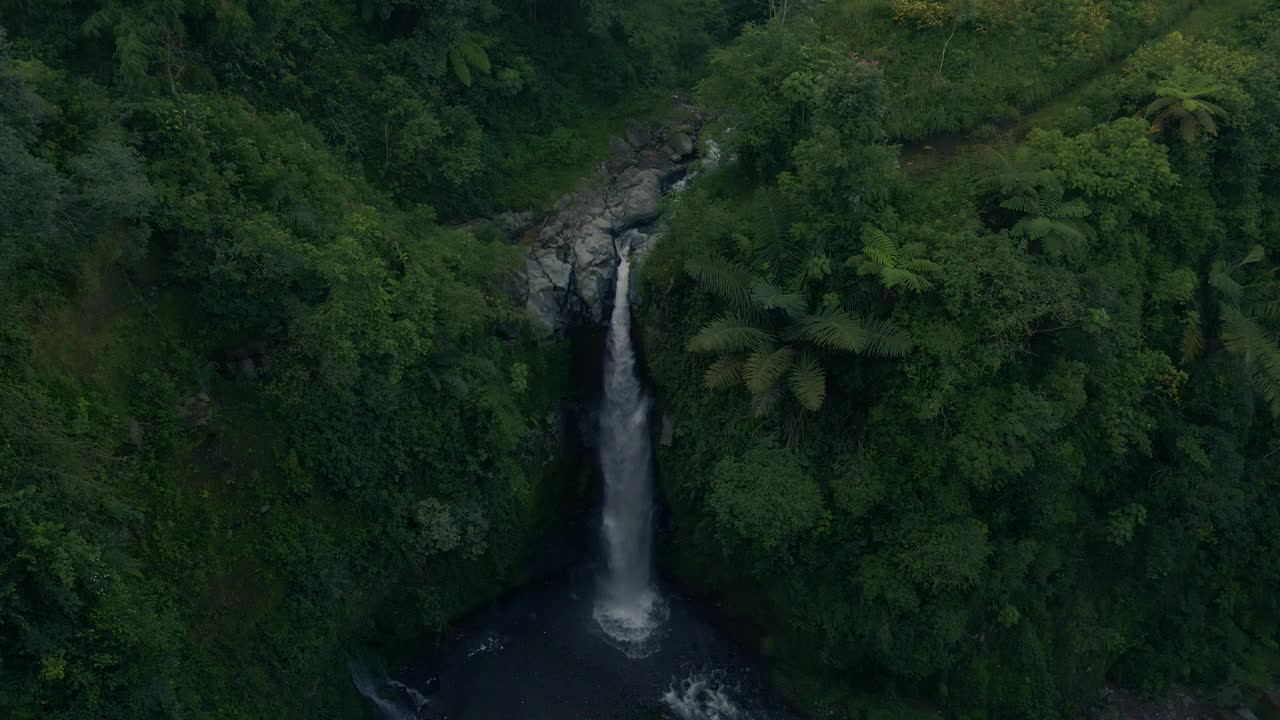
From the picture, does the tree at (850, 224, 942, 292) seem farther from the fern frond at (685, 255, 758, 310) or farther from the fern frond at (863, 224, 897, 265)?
the fern frond at (685, 255, 758, 310)

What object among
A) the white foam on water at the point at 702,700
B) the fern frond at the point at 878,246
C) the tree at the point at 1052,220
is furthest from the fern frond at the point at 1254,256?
the white foam on water at the point at 702,700

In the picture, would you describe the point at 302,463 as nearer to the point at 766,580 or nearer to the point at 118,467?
the point at 118,467

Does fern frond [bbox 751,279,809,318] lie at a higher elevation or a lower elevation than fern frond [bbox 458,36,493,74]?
lower

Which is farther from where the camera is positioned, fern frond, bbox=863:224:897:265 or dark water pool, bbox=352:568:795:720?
dark water pool, bbox=352:568:795:720

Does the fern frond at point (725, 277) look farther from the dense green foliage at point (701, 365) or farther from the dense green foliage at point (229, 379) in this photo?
the dense green foliage at point (229, 379)

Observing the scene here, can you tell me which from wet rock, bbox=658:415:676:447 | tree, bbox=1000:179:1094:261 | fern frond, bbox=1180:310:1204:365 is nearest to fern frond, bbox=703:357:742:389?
wet rock, bbox=658:415:676:447

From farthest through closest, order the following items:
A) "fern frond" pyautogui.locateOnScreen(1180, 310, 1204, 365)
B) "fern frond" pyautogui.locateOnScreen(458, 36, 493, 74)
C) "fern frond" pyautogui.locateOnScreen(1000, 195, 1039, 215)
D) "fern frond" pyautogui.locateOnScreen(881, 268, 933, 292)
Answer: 1. "fern frond" pyautogui.locateOnScreen(458, 36, 493, 74)
2. "fern frond" pyautogui.locateOnScreen(1180, 310, 1204, 365)
3. "fern frond" pyautogui.locateOnScreen(1000, 195, 1039, 215)
4. "fern frond" pyautogui.locateOnScreen(881, 268, 933, 292)
